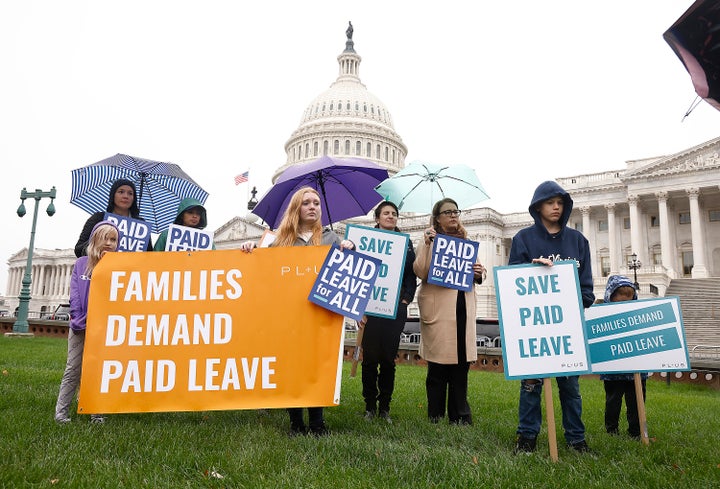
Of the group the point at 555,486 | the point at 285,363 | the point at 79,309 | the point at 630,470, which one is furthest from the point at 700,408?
the point at 79,309

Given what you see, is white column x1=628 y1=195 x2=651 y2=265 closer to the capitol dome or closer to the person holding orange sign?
the capitol dome

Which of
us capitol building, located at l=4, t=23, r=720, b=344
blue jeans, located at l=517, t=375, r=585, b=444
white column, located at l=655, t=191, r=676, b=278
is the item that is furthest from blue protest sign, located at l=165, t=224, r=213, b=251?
white column, located at l=655, t=191, r=676, b=278

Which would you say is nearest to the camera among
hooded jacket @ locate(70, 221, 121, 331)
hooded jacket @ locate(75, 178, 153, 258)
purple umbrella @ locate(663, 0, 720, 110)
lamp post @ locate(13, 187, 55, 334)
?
purple umbrella @ locate(663, 0, 720, 110)

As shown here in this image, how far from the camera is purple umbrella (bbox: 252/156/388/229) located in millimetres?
7141

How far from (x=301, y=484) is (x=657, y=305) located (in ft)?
14.7

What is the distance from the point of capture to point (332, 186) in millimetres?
7988

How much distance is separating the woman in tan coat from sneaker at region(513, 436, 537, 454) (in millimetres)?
1073

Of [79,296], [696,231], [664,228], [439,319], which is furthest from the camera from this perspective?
[664,228]

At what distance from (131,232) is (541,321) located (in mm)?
4668

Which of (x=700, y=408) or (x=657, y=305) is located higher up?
(x=657, y=305)

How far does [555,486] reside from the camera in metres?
3.51

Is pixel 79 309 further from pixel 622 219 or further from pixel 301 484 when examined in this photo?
pixel 622 219

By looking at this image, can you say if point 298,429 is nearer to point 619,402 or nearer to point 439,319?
point 439,319

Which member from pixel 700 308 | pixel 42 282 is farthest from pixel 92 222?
pixel 42 282
